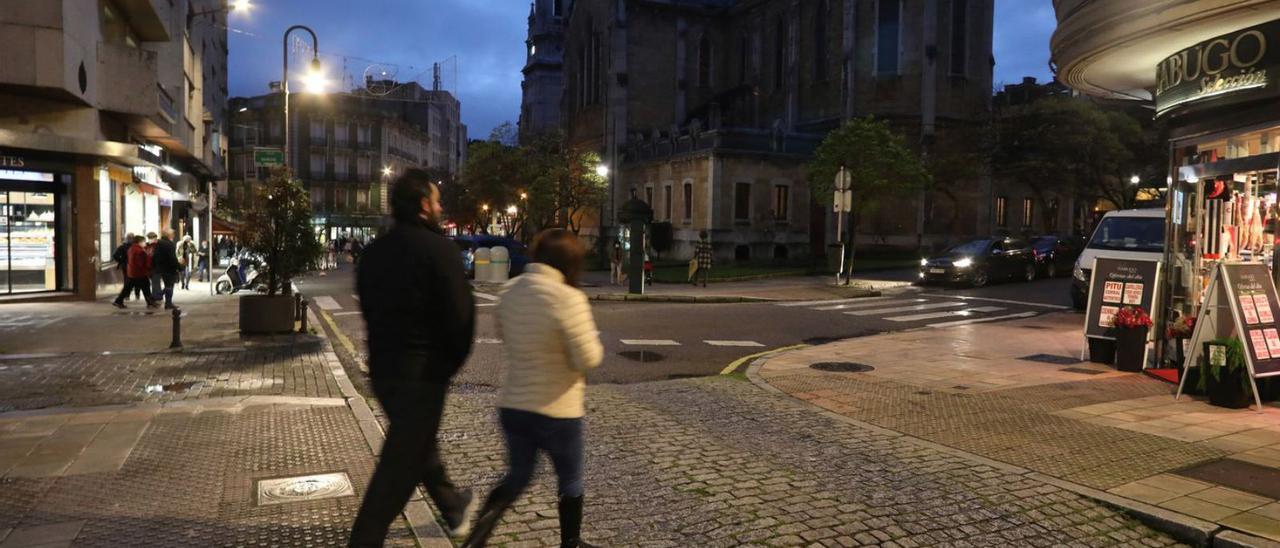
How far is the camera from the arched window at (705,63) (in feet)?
173

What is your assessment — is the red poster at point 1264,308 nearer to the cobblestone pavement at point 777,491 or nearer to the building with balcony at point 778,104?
the cobblestone pavement at point 777,491

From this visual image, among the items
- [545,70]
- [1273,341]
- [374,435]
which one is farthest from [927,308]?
[545,70]

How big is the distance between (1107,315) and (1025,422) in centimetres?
432

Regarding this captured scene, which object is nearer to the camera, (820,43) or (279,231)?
(279,231)

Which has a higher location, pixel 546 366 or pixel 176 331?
pixel 546 366

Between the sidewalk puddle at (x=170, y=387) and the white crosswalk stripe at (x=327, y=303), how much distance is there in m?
9.80

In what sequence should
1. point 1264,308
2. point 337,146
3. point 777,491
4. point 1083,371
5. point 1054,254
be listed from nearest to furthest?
1. point 777,491
2. point 1264,308
3. point 1083,371
4. point 1054,254
5. point 337,146

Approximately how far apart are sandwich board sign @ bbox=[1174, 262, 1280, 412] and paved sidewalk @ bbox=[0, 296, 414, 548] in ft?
25.9

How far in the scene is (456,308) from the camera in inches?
143

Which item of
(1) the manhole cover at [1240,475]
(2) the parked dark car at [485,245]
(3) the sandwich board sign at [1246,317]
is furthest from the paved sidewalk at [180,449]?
(2) the parked dark car at [485,245]

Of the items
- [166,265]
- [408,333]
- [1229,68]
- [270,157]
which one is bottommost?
[166,265]

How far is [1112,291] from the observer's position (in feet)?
35.3

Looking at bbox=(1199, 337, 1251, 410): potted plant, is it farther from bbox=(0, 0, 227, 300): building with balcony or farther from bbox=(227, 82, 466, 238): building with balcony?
bbox=(227, 82, 466, 238): building with balcony

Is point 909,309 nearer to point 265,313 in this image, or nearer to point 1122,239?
point 1122,239
